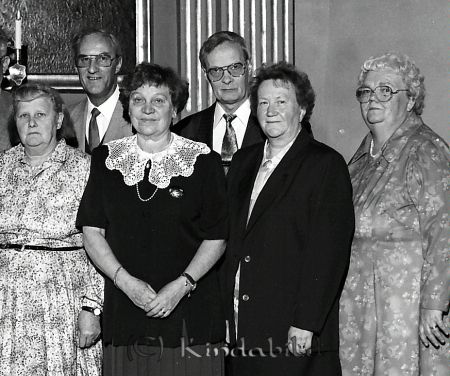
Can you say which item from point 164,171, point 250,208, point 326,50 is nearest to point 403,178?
point 250,208

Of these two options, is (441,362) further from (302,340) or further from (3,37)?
(3,37)

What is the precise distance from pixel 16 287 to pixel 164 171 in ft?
2.48

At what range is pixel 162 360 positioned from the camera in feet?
11.0

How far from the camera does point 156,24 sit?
5383mm

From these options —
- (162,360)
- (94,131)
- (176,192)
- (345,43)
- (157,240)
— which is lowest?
(162,360)

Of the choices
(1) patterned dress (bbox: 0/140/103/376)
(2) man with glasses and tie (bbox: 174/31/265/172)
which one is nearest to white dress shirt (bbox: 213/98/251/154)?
(2) man with glasses and tie (bbox: 174/31/265/172)

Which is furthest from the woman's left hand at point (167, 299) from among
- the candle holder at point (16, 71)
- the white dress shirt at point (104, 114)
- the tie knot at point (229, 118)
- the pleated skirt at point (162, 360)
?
the candle holder at point (16, 71)

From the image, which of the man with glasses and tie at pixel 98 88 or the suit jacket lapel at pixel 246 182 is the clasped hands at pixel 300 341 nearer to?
the suit jacket lapel at pixel 246 182

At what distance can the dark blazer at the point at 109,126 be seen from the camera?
4.18 metres

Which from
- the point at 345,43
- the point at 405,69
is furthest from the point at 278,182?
the point at 345,43

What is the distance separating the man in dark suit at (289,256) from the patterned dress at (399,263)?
15cm

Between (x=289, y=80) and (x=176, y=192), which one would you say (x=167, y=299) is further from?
(x=289, y=80)

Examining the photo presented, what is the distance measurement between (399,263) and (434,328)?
28cm

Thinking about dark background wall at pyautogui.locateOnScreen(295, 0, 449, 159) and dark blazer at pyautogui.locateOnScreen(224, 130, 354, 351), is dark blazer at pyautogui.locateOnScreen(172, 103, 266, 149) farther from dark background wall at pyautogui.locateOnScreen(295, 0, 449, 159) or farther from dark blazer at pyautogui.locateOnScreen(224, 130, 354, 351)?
dark background wall at pyautogui.locateOnScreen(295, 0, 449, 159)
